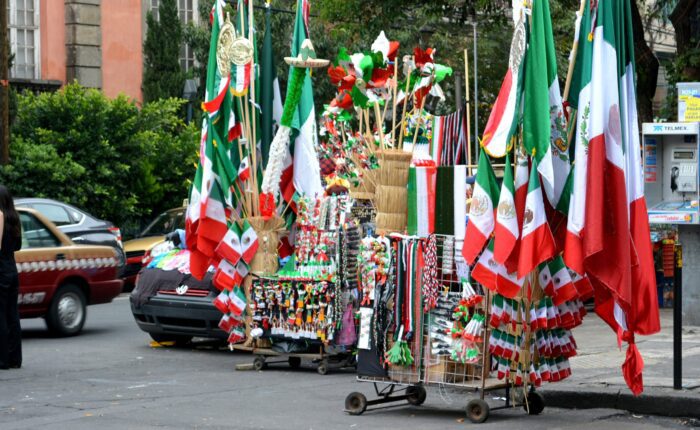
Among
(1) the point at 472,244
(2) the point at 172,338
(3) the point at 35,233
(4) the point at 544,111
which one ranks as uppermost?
(4) the point at 544,111

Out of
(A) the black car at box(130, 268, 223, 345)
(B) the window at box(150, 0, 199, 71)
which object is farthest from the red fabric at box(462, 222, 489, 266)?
(B) the window at box(150, 0, 199, 71)

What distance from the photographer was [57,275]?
15.6 meters

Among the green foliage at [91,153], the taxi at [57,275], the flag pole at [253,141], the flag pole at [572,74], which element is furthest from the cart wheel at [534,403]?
the green foliage at [91,153]

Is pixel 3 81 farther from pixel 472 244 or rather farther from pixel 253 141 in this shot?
pixel 472 244

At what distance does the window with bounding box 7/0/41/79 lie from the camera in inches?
1170

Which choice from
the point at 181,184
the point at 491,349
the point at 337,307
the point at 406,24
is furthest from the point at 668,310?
the point at 406,24

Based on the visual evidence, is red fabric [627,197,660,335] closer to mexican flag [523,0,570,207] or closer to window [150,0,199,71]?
mexican flag [523,0,570,207]

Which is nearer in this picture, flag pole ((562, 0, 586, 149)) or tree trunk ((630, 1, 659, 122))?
flag pole ((562, 0, 586, 149))

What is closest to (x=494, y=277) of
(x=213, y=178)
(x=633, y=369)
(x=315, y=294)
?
(x=633, y=369)

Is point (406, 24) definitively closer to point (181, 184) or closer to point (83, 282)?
point (181, 184)

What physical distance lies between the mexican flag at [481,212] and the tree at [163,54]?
23095 millimetres

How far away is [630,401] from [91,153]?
59.5 feet

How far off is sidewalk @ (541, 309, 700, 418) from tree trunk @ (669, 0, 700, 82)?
22.2ft

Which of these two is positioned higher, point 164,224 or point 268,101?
point 268,101
